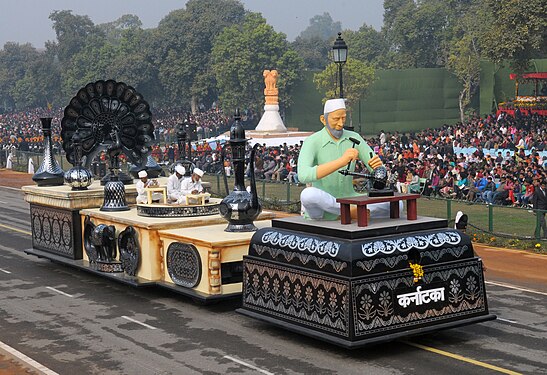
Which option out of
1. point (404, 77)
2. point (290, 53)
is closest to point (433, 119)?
point (404, 77)

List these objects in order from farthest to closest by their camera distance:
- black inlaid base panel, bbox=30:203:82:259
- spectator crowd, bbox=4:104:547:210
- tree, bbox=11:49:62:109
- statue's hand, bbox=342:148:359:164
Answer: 1. tree, bbox=11:49:62:109
2. spectator crowd, bbox=4:104:547:210
3. black inlaid base panel, bbox=30:203:82:259
4. statue's hand, bbox=342:148:359:164

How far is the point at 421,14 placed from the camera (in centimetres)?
9050

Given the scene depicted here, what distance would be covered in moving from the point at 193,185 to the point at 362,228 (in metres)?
6.03

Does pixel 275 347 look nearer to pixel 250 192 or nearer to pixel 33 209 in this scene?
pixel 250 192

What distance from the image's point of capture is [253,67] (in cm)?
7988

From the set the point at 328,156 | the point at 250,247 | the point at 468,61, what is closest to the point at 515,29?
the point at 468,61

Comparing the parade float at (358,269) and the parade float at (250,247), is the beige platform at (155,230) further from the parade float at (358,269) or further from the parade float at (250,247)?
the parade float at (358,269)

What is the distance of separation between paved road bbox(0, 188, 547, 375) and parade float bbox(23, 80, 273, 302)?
1.82 feet

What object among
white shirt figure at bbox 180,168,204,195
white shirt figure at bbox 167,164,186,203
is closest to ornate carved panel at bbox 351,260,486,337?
white shirt figure at bbox 180,168,204,195

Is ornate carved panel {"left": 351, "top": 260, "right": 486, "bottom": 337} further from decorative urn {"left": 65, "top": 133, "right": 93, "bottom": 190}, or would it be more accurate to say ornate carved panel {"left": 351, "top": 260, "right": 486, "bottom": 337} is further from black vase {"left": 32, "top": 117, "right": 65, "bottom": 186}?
black vase {"left": 32, "top": 117, "right": 65, "bottom": 186}

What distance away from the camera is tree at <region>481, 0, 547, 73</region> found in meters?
46.9

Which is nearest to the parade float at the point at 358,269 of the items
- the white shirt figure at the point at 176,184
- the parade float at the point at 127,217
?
the parade float at the point at 127,217

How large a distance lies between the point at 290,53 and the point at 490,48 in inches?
1283

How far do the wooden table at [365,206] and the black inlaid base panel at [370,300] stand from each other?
0.87m
